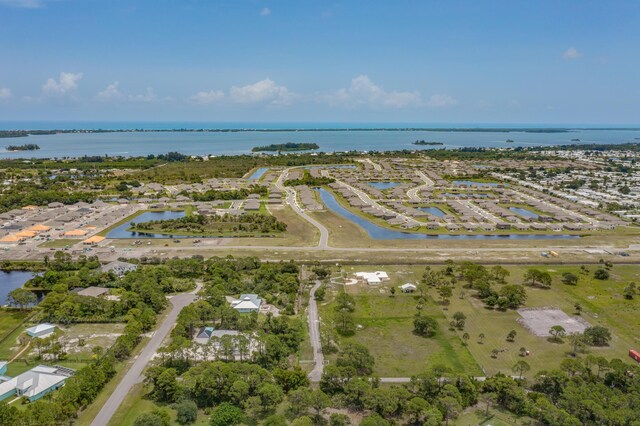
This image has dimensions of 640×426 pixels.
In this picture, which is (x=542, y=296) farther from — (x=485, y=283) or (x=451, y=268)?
(x=451, y=268)

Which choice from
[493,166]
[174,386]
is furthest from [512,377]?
[493,166]

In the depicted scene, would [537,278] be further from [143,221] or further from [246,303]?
[143,221]

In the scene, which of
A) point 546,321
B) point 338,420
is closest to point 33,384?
point 338,420

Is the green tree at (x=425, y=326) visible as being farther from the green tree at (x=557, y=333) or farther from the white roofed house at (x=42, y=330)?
the white roofed house at (x=42, y=330)

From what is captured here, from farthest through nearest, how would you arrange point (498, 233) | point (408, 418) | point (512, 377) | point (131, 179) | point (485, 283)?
point (131, 179)
point (498, 233)
point (485, 283)
point (512, 377)
point (408, 418)

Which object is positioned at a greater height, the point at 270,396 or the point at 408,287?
the point at 408,287

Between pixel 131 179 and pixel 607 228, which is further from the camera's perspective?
pixel 131 179
